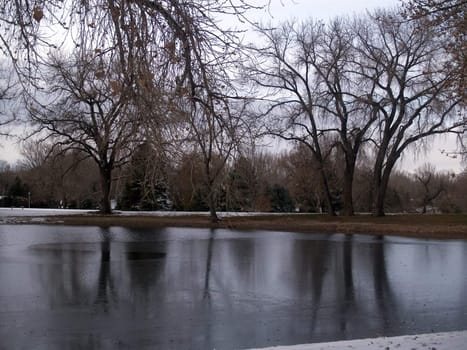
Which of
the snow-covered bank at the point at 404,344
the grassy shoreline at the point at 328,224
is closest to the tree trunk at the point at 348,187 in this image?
the grassy shoreline at the point at 328,224

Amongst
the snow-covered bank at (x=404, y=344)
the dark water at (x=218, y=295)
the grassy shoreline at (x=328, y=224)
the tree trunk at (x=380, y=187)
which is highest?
the tree trunk at (x=380, y=187)

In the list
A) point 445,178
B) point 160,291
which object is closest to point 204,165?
point 160,291

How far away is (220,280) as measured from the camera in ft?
45.1

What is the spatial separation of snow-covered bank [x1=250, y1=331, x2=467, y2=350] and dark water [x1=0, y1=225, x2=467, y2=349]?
3.08ft

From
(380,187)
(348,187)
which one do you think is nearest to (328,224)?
(380,187)

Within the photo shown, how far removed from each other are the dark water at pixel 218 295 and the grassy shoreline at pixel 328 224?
1115cm

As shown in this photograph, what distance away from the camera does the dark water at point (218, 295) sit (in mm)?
8328

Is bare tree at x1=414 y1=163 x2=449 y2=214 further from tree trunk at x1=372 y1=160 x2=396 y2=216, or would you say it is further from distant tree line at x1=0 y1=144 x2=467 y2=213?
tree trunk at x1=372 y1=160 x2=396 y2=216

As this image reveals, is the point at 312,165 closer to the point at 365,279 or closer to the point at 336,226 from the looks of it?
the point at 336,226

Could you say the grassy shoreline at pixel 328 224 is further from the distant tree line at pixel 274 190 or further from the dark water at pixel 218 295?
the dark water at pixel 218 295

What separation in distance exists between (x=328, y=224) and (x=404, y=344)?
29590 mm

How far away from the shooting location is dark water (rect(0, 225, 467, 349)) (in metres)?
8.33

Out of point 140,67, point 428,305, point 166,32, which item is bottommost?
point 428,305

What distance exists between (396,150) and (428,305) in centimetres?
3376
